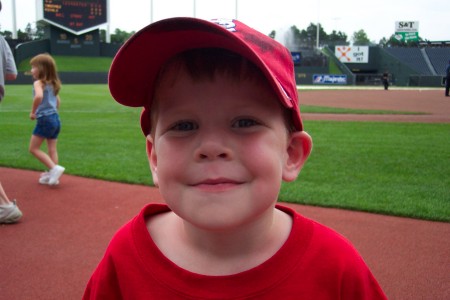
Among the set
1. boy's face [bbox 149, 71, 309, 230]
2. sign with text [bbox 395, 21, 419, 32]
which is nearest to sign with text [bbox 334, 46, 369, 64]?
sign with text [bbox 395, 21, 419, 32]

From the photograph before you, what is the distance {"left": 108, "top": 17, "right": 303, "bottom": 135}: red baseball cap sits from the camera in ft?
4.30

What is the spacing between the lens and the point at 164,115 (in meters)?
1.45

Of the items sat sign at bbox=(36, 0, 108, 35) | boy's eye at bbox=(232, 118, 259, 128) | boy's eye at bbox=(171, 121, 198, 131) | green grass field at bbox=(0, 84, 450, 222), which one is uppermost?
sat sign at bbox=(36, 0, 108, 35)

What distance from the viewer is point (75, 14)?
58688 mm

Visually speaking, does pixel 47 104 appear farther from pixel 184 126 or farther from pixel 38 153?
pixel 184 126

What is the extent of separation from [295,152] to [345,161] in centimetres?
642

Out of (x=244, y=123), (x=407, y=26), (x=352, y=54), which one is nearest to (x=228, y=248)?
(x=244, y=123)

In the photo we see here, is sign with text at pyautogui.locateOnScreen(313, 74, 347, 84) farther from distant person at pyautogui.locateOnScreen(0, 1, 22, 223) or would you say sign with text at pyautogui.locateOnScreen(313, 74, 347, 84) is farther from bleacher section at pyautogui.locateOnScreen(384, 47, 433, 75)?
distant person at pyautogui.locateOnScreen(0, 1, 22, 223)

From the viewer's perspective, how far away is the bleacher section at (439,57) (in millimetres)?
56719

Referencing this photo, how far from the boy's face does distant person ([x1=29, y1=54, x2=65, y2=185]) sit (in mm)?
5188

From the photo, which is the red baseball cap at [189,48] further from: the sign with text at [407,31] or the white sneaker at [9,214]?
the sign with text at [407,31]

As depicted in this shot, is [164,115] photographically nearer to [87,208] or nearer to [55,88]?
[87,208]

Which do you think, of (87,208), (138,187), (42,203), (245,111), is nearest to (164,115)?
(245,111)

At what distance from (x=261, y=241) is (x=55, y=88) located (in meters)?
5.71
